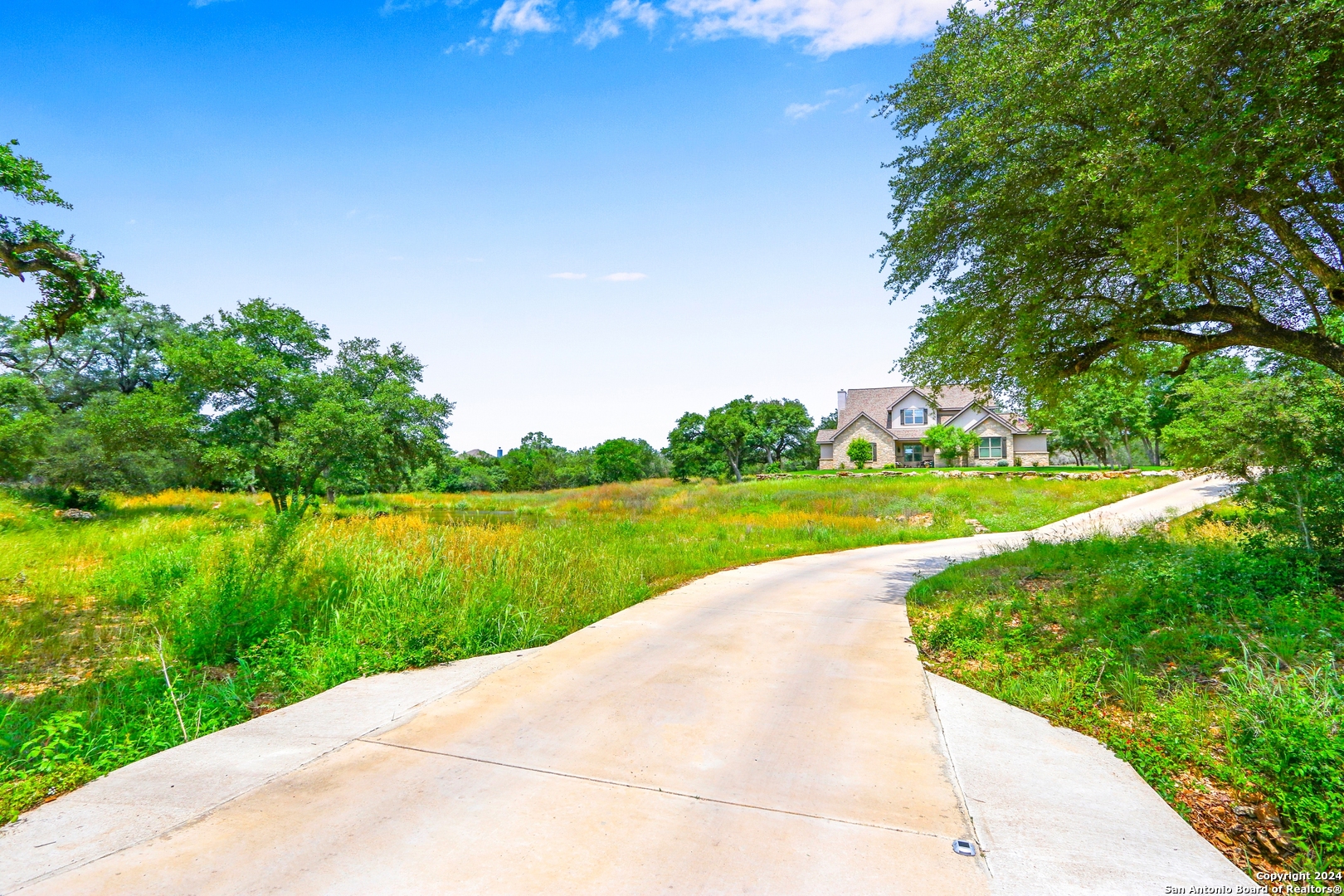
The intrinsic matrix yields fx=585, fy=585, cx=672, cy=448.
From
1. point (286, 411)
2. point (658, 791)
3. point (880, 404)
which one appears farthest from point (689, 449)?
point (658, 791)

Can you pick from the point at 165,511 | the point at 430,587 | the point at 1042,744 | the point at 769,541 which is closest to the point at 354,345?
the point at 165,511

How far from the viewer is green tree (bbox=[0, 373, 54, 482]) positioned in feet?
55.9

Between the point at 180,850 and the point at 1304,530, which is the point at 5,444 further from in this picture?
the point at 1304,530

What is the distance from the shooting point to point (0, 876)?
2.60 metres

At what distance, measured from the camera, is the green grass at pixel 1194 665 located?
Result: 3279mm

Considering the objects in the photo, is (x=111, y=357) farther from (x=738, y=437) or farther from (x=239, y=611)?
(x=738, y=437)

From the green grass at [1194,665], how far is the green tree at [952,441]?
3778 centimetres

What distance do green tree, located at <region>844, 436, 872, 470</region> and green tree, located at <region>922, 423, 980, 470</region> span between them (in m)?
4.41

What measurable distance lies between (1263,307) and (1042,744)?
30.4 feet

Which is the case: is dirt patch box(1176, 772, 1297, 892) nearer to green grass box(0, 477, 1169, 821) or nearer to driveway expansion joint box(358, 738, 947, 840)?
driveway expansion joint box(358, 738, 947, 840)

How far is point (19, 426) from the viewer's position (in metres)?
16.8

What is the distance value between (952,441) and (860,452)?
22.5ft

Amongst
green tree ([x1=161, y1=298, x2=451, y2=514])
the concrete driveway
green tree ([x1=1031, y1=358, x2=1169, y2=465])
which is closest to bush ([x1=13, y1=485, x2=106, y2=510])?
green tree ([x1=161, y1=298, x2=451, y2=514])

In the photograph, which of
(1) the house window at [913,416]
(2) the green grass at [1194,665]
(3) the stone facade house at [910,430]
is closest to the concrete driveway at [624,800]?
(2) the green grass at [1194,665]
